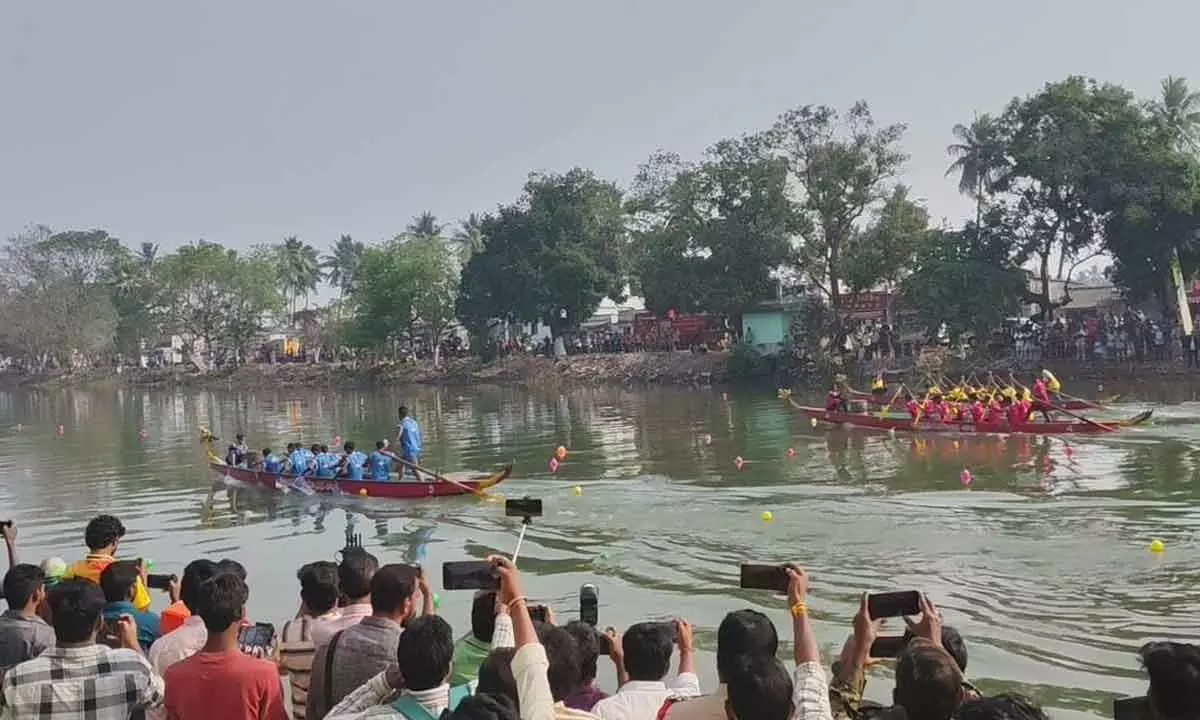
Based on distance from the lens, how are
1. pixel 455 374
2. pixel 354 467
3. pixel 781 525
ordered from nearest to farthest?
pixel 781 525 < pixel 354 467 < pixel 455 374

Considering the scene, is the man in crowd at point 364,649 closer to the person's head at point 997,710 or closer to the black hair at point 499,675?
the black hair at point 499,675

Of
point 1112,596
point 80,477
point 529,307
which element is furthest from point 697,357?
point 1112,596

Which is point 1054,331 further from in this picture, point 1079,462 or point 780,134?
point 1079,462

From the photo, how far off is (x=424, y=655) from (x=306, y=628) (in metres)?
1.61

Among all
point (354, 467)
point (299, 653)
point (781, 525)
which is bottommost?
point (781, 525)

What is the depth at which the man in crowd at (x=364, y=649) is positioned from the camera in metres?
4.15

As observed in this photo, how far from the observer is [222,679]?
3.90 metres

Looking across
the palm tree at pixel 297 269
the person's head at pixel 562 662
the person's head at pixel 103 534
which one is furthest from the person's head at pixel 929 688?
the palm tree at pixel 297 269

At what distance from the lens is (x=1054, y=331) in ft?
130

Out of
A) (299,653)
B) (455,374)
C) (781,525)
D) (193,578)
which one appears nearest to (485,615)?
(299,653)

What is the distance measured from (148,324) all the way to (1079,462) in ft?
239

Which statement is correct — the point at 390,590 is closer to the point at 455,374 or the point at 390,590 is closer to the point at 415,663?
the point at 415,663

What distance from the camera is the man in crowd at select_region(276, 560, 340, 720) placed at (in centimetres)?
484

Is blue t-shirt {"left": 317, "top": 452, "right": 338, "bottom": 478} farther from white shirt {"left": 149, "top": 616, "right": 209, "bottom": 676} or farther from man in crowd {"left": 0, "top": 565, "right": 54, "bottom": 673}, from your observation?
white shirt {"left": 149, "top": 616, "right": 209, "bottom": 676}
